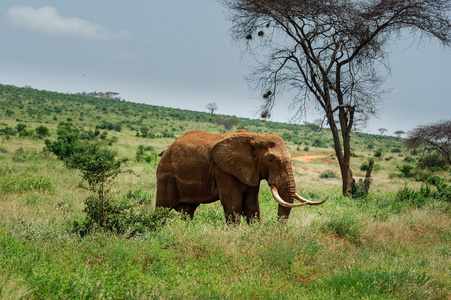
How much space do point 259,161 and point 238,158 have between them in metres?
0.42

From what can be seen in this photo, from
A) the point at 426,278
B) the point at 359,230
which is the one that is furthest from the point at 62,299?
the point at 359,230

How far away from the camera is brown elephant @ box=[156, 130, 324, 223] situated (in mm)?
6242

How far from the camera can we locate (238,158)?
6504mm

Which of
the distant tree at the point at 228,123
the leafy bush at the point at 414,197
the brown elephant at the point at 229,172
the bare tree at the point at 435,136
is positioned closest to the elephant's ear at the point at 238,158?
the brown elephant at the point at 229,172

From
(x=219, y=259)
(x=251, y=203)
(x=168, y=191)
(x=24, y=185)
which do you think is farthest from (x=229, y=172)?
(x=24, y=185)

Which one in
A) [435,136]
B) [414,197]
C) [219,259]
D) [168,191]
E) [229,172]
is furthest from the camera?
[435,136]

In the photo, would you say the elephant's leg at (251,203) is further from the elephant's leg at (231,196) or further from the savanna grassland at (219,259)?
the savanna grassland at (219,259)

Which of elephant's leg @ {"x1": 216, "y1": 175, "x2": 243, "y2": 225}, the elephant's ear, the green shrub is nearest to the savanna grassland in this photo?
elephant's leg @ {"x1": 216, "y1": 175, "x2": 243, "y2": 225}

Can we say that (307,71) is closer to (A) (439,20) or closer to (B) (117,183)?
(A) (439,20)

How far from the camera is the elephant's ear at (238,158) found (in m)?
6.47

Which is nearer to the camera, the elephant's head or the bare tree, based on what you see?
the elephant's head

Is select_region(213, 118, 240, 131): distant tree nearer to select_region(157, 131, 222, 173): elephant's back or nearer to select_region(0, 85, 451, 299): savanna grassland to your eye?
select_region(0, 85, 451, 299): savanna grassland

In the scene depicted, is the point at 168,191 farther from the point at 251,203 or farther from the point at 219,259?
the point at 219,259

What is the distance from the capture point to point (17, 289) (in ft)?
11.1
